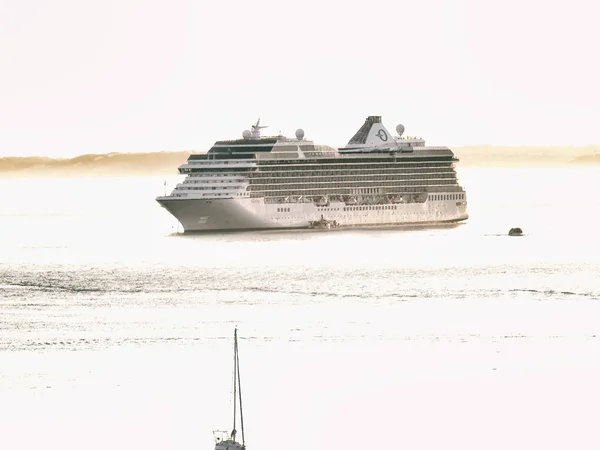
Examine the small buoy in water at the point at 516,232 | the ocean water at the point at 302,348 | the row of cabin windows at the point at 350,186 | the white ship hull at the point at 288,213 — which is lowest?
the ocean water at the point at 302,348

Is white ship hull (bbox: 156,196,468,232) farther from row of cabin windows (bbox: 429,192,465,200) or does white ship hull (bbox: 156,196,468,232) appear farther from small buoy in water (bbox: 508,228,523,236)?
small buoy in water (bbox: 508,228,523,236)

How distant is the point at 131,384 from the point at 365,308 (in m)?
21.3

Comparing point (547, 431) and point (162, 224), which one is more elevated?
point (162, 224)

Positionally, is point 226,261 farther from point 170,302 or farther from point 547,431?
point 547,431

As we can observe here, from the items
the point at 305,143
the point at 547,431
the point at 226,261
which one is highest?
the point at 305,143

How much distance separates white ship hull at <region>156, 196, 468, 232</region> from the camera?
113m

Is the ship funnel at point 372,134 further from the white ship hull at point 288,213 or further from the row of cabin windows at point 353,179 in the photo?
the white ship hull at point 288,213

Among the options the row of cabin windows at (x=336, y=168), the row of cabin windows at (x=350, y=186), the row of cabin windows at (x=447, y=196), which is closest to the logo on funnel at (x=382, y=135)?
the row of cabin windows at (x=336, y=168)

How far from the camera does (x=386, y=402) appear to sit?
4688 cm

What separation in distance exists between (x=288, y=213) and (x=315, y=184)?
203 inches

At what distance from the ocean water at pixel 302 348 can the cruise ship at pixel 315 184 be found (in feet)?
37.1

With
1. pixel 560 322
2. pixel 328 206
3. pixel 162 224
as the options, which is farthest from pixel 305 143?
pixel 560 322

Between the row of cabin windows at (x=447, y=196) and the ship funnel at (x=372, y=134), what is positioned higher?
the ship funnel at (x=372, y=134)

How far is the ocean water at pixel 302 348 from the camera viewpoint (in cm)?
4378
